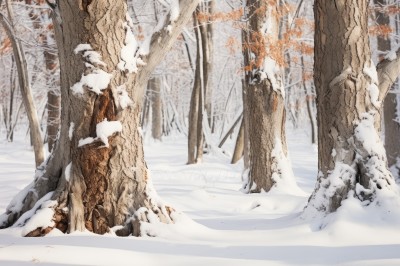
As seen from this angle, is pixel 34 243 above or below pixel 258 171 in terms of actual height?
above

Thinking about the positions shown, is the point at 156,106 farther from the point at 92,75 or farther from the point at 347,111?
the point at 92,75

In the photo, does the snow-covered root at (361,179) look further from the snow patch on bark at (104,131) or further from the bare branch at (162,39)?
the snow patch on bark at (104,131)

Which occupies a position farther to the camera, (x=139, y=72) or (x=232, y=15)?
(x=232, y=15)

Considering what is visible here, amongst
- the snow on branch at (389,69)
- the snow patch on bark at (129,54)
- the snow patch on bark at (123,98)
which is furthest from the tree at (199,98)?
the snow patch on bark at (123,98)

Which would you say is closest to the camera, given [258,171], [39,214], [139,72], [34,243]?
[34,243]

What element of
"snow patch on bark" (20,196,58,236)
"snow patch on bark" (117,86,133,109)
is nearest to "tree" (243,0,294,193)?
"snow patch on bark" (117,86,133,109)

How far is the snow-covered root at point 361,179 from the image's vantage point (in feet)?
12.7

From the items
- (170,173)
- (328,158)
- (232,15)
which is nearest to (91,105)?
(328,158)

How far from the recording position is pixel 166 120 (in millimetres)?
35469

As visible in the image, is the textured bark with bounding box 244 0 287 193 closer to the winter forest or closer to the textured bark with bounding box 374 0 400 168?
the winter forest

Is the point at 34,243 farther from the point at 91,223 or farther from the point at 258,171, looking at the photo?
the point at 258,171

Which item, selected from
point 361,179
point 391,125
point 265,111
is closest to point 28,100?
point 265,111

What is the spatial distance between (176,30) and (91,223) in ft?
6.35

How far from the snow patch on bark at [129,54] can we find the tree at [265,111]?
318 cm
